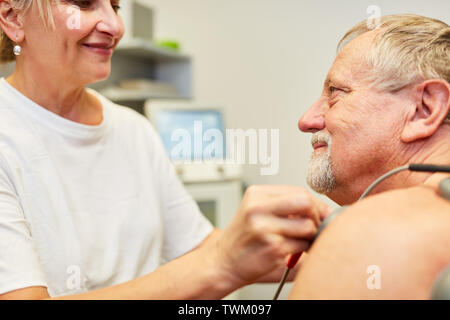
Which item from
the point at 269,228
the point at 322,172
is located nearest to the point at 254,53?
the point at 322,172

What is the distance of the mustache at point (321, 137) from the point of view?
882mm

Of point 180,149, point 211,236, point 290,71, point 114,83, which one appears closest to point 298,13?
point 290,71

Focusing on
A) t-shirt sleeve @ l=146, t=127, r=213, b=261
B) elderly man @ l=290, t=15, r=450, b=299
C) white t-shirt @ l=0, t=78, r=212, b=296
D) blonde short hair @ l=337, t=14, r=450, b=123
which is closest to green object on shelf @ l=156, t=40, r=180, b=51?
white t-shirt @ l=0, t=78, r=212, b=296

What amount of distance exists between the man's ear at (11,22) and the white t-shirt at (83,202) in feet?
0.39

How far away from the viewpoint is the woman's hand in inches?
21.8

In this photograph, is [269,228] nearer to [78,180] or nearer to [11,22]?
[78,180]

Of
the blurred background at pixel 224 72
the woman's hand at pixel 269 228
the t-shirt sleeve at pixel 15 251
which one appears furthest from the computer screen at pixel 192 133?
the woman's hand at pixel 269 228

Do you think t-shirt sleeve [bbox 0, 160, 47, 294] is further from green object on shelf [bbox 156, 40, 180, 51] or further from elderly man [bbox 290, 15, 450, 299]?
green object on shelf [bbox 156, 40, 180, 51]

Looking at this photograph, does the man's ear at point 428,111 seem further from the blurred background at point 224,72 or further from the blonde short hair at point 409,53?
the blurred background at point 224,72

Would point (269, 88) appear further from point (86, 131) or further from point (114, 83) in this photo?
point (86, 131)

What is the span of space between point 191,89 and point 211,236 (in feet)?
6.02

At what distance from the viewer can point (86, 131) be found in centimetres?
112

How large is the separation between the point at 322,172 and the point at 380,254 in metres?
0.34
